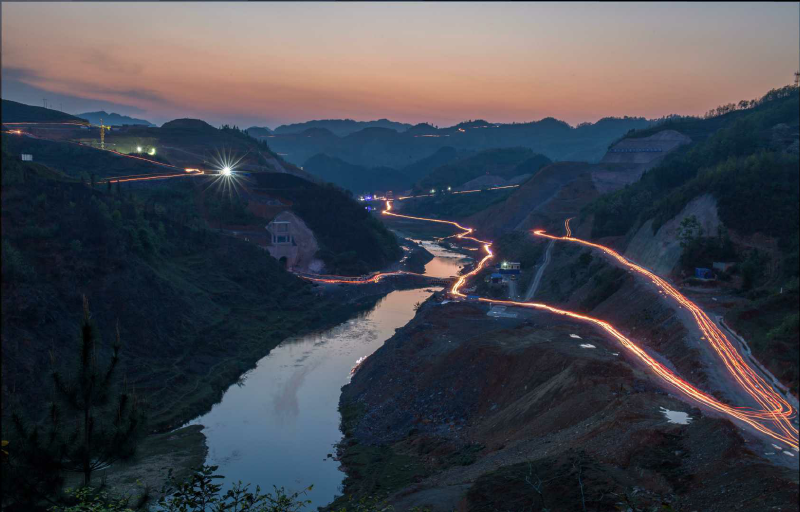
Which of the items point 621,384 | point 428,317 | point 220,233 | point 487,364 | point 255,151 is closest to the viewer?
point 621,384

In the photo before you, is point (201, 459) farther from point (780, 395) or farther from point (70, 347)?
point (780, 395)

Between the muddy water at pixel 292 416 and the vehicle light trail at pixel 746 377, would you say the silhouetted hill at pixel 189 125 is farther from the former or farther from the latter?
the vehicle light trail at pixel 746 377

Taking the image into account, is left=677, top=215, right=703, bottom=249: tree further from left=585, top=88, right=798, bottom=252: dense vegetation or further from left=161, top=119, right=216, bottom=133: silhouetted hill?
left=161, top=119, right=216, bottom=133: silhouetted hill

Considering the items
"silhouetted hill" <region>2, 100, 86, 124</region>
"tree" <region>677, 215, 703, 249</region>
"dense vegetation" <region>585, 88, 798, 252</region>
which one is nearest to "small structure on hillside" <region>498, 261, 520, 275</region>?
"dense vegetation" <region>585, 88, 798, 252</region>

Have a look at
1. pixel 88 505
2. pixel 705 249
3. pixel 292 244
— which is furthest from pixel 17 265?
pixel 705 249

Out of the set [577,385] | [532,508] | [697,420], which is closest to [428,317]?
[577,385]

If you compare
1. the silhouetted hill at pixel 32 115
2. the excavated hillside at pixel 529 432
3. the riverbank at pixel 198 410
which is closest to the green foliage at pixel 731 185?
the excavated hillside at pixel 529 432

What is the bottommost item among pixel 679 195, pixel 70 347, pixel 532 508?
pixel 70 347
